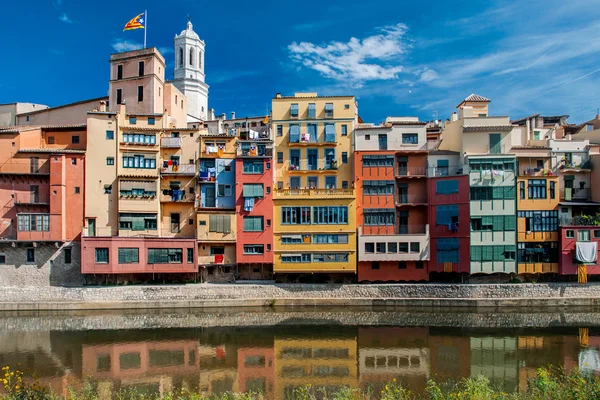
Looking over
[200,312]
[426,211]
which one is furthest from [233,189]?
[426,211]

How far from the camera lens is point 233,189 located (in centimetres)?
3856

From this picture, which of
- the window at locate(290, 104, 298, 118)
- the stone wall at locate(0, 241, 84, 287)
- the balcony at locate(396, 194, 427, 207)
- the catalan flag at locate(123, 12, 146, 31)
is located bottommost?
the stone wall at locate(0, 241, 84, 287)

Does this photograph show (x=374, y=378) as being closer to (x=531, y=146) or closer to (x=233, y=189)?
(x=233, y=189)

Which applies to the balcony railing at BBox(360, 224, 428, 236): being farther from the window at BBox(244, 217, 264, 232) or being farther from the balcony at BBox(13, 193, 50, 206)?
the balcony at BBox(13, 193, 50, 206)

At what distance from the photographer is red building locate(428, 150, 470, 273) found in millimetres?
36250

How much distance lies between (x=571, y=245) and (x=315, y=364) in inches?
940

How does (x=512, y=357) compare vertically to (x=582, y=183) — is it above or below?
below

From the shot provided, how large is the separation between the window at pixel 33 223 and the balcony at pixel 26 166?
161 inches

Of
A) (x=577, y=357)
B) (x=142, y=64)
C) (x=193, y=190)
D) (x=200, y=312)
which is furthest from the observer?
(x=142, y=64)

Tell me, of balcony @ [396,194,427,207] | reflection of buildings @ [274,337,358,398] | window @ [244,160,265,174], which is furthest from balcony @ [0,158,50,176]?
balcony @ [396,194,427,207]

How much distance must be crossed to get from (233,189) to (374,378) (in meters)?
21.2

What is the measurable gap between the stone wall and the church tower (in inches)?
1365

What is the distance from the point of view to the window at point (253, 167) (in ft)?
123

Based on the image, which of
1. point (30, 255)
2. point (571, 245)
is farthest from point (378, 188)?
point (30, 255)
